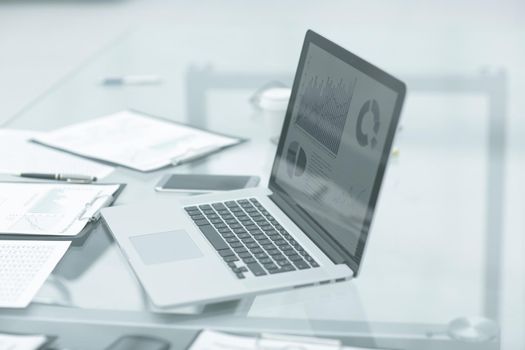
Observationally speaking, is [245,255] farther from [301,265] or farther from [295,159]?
[295,159]

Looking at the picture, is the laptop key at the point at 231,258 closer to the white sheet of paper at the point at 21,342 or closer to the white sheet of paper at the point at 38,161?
the white sheet of paper at the point at 21,342

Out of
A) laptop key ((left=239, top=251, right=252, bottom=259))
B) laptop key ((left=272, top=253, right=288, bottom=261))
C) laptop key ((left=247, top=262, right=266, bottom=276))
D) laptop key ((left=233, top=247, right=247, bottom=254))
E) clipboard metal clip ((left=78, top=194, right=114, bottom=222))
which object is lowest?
clipboard metal clip ((left=78, top=194, right=114, bottom=222))

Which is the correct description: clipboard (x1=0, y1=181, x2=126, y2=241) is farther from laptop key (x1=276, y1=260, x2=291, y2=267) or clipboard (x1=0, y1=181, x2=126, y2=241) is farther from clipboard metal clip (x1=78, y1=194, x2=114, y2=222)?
laptop key (x1=276, y1=260, x2=291, y2=267)

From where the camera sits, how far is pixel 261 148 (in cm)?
160

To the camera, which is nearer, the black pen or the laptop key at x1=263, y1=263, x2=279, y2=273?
the laptop key at x1=263, y1=263, x2=279, y2=273

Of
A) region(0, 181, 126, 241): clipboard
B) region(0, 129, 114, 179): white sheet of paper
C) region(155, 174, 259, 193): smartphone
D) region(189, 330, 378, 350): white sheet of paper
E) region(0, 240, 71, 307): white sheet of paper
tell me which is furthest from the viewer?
region(0, 129, 114, 179): white sheet of paper

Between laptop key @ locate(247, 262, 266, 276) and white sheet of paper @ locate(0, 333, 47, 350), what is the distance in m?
0.26

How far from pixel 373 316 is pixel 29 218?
1.84 ft

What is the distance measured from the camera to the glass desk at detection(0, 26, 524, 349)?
100cm

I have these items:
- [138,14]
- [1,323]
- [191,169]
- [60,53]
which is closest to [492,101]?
[191,169]

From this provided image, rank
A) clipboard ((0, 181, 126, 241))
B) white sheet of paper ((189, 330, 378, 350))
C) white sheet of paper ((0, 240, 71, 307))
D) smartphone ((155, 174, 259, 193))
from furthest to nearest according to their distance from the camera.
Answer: smartphone ((155, 174, 259, 193)), clipboard ((0, 181, 126, 241)), white sheet of paper ((0, 240, 71, 307)), white sheet of paper ((189, 330, 378, 350))

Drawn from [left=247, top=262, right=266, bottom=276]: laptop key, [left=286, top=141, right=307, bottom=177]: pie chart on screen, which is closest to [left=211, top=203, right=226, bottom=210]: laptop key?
[left=286, top=141, right=307, bottom=177]: pie chart on screen

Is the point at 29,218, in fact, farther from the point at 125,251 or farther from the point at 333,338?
the point at 333,338

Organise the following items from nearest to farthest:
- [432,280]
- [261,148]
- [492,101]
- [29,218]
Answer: [432,280] < [29,218] < [261,148] < [492,101]
